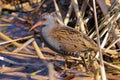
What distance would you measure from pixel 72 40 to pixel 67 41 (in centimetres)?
6

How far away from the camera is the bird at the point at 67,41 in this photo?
13.6 feet

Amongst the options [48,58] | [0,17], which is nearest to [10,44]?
[48,58]

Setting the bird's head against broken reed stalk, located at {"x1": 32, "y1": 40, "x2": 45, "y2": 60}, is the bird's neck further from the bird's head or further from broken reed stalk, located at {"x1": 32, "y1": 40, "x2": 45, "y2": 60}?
broken reed stalk, located at {"x1": 32, "y1": 40, "x2": 45, "y2": 60}

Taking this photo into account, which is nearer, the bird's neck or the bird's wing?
the bird's wing

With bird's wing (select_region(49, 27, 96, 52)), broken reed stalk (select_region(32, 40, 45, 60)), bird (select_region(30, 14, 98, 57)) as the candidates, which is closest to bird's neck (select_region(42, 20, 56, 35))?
bird (select_region(30, 14, 98, 57))

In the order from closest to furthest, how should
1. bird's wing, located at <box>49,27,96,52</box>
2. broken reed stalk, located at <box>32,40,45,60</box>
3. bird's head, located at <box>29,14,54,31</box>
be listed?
1. bird's wing, located at <box>49,27,96,52</box>
2. bird's head, located at <box>29,14,54,31</box>
3. broken reed stalk, located at <box>32,40,45,60</box>

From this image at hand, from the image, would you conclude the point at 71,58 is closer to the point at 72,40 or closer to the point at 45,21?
the point at 72,40

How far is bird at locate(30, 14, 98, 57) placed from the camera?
4160 millimetres

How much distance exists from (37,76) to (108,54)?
951 mm

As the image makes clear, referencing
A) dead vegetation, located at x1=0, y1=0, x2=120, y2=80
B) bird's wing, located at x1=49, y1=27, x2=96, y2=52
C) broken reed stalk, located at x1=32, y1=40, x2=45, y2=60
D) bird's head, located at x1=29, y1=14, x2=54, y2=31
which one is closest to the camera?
bird's wing, located at x1=49, y1=27, x2=96, y2=52

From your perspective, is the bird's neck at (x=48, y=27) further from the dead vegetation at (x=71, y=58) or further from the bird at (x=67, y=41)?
the dead vegetation at (x=71, y=58)

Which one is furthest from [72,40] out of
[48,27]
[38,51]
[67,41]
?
[38,51]

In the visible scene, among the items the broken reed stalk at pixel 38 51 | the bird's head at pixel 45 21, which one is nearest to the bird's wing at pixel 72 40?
the bird's head at pixel 45 21

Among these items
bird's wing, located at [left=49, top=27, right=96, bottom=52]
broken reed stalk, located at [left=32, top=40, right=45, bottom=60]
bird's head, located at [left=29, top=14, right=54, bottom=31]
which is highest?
bird's head, located at [left=29, top=14, right=54, bottom=31]
